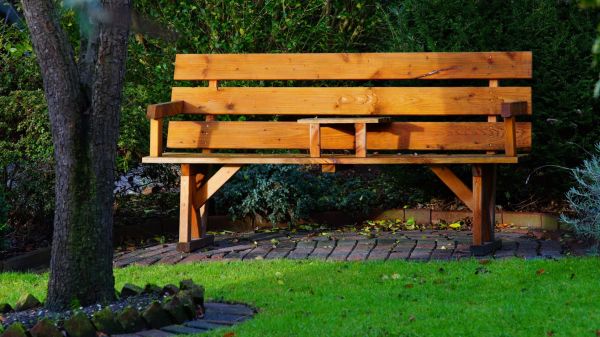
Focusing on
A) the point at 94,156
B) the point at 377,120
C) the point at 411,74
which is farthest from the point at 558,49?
the point at 94,156

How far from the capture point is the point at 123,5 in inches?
211

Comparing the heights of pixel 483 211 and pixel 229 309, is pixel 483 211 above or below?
above

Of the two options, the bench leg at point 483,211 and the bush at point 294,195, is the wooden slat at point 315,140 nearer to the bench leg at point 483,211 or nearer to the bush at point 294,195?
the bench leg at point 483,211

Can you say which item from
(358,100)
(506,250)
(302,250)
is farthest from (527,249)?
(358,100)

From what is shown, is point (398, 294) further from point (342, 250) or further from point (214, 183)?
point (214, 183)

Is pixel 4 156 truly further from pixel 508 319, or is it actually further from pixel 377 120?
pixel 508 319

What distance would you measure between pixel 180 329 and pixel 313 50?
587cm

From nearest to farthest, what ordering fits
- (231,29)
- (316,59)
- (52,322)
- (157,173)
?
(52,322)
(316,59)
(157,173)
(231,29)

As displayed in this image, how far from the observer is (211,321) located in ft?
17.0

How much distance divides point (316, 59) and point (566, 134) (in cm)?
222

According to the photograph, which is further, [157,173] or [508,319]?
[157,173]

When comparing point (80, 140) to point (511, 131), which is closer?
point (80, 140)

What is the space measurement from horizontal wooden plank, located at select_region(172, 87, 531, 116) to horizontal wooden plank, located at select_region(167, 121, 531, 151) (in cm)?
12

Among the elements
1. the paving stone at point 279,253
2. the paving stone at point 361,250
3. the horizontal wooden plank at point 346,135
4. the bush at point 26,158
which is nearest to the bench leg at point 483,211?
the horizontal wooden plank at point 346,135
